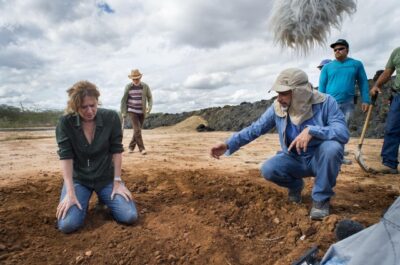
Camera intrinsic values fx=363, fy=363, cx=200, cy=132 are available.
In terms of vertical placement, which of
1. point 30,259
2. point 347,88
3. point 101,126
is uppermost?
point 347,88

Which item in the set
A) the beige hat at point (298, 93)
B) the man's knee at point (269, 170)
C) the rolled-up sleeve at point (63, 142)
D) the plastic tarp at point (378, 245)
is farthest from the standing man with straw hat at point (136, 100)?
the plastic tarp at point (378, 245)

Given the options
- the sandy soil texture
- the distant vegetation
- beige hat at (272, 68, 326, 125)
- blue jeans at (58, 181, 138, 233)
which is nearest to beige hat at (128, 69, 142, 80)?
the sandy soil texture

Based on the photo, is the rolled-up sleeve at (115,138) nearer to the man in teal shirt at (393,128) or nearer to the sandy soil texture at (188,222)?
the sandy soil texture at (188,222)

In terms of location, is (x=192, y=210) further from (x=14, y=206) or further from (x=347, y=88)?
(x=347, y=88)

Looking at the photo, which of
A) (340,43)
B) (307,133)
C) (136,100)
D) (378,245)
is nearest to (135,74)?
(136,100)

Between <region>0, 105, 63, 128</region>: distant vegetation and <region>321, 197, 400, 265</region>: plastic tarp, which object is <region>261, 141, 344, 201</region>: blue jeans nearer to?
<region>321, 197, 400, 265</region>: plastic tarp

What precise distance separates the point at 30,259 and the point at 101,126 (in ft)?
3.94

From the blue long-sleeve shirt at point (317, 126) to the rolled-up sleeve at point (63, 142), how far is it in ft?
4.48

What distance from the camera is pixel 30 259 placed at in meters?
2.54

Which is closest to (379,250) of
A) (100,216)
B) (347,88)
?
(100,216)

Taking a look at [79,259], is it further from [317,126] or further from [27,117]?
[27,117]

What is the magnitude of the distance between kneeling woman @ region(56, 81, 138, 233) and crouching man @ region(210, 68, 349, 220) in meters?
0.90

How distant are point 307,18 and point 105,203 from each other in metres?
2.36

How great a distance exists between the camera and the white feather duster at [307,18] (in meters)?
2.88
